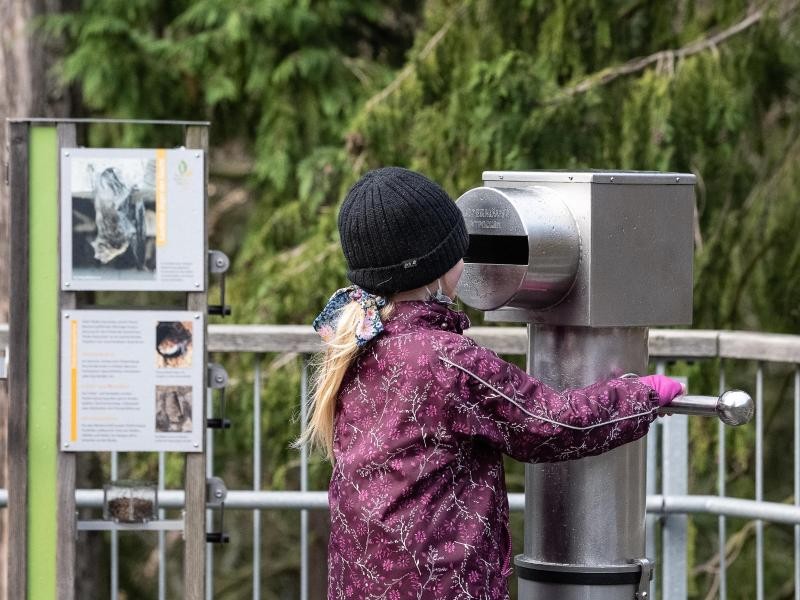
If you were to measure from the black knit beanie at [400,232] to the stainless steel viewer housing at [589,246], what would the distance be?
122 millimetres

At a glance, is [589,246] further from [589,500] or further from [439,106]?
[439,106]

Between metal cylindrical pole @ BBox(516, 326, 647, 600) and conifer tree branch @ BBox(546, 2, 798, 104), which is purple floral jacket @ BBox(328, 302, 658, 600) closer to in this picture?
metal cylindrical pole @ BBox(516, 326, 647, 600)

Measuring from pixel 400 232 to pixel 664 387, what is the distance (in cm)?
56

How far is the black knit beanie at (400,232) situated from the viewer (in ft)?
8.32

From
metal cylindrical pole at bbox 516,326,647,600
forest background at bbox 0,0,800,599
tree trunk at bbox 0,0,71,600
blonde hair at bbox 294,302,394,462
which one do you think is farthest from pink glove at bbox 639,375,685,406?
tree trunk at bbox 0,0,71,600

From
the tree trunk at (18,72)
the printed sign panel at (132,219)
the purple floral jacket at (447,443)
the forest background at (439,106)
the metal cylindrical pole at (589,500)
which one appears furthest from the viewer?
the tree trunk at (18,72)

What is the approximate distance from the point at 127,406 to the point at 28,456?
0.33 metres

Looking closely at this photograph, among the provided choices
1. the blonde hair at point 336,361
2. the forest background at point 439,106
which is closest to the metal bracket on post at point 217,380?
the blonde hair at point 336,361

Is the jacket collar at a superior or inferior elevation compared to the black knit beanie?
inferior

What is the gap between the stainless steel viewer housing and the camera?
260 cm

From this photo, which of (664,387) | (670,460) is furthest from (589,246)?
(670,460)

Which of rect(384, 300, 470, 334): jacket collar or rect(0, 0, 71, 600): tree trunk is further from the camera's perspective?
rect(0, 0, 71, 600): tree trunk

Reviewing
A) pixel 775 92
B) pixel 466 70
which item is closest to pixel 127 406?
pixel 466 70

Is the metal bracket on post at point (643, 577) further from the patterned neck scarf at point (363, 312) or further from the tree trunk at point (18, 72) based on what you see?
the tree trunk at point (18, 72)
